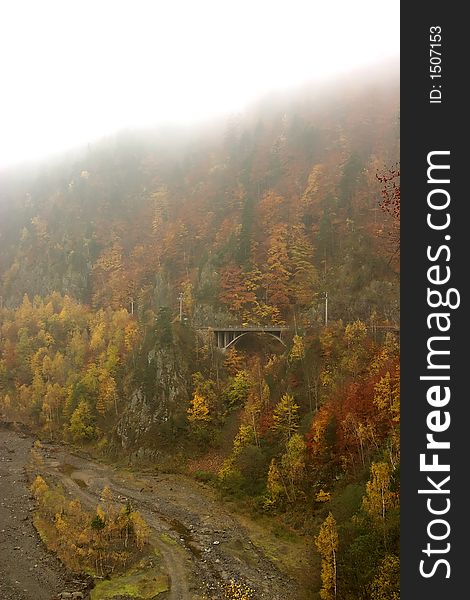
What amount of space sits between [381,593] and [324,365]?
23.7 m

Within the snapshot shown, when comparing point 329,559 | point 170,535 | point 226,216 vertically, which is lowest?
point 170,535

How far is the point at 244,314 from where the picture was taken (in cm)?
5466

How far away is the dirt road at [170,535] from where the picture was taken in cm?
2283

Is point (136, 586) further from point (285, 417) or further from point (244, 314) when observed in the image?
point (244, 314)

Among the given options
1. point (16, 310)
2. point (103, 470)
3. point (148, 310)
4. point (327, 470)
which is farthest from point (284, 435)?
point (16, 310)

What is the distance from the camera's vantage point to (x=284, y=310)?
54.0 meters

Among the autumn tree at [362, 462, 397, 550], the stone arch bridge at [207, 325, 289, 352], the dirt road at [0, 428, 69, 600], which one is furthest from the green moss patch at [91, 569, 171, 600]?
the stone arch bridge at [207, 325, 289, 352]

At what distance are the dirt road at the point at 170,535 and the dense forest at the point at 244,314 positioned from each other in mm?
2308

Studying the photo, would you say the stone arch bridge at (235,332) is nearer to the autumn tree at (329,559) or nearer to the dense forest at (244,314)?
the dense forest at (244,314)

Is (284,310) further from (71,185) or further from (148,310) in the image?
(71,185)

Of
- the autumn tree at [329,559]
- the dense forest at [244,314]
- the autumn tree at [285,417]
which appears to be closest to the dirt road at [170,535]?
the dense forest at [244,314]

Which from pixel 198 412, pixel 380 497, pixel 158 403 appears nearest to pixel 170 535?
pixel 380 497

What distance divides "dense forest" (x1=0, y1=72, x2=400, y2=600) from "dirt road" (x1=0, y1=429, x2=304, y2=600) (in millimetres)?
2308

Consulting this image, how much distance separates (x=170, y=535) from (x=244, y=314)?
29.6 m
